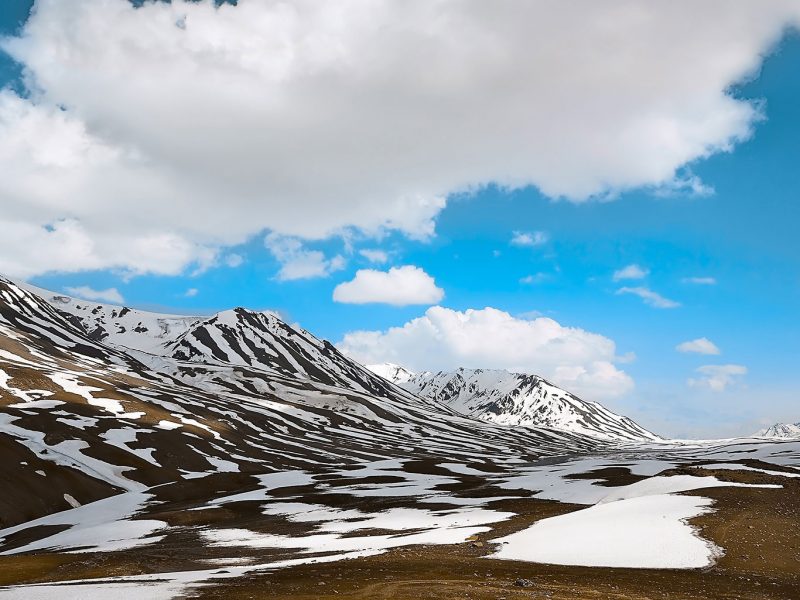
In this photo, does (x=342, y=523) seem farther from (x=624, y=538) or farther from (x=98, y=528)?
(x=624, y=538)

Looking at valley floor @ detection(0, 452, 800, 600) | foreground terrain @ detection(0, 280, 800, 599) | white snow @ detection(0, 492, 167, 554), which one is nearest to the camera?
valley floor @ detection(0, 452, 800, 600)

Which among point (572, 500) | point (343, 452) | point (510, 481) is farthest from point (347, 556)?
point (343, 452)

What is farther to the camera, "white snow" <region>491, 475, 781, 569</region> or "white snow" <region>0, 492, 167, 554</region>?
"white snow" <region>0, 492, 167, 554</region>

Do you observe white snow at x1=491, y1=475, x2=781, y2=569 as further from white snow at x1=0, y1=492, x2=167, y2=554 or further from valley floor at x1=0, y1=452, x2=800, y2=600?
white snow at x1=0, y1=492, x2=167, y2=554

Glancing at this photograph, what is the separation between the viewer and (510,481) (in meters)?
107

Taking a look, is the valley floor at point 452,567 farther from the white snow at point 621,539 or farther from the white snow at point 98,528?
the white snow at point 98,528

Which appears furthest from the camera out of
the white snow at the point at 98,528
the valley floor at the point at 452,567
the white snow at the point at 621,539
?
the white snow at the point at 98,528

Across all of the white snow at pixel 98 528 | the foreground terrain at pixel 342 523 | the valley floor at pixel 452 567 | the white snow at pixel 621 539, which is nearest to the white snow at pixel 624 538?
the white snow at pixel 621 539

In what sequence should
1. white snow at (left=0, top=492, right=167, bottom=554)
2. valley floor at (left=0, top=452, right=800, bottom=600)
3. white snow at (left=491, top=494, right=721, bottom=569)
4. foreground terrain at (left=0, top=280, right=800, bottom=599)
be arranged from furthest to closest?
white snow at (left=0, top=492, right=167, bottom=554)
white snow at (left=491, top=494, right=721, bottom=569)
foreground terrain at (left=0, top=280, right=800, bottom=599)
valley floor at (left=0, top=452, right=800, bottom=600)

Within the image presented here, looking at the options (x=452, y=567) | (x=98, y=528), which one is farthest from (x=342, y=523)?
(x=452, y=567)

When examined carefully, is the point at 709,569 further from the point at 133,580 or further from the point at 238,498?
the point at 238,498

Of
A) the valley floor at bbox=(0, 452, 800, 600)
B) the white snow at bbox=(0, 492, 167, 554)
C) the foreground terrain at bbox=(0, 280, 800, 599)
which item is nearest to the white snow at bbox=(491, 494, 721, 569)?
the foreground terrain at bbox=(0, 280, 800, 599)

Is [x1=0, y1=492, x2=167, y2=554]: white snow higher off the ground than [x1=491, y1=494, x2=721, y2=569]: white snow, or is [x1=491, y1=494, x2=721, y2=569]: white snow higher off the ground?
[x1=491, y1=494, x2=721, y2=569]: white snow

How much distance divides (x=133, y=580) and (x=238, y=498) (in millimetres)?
62461
